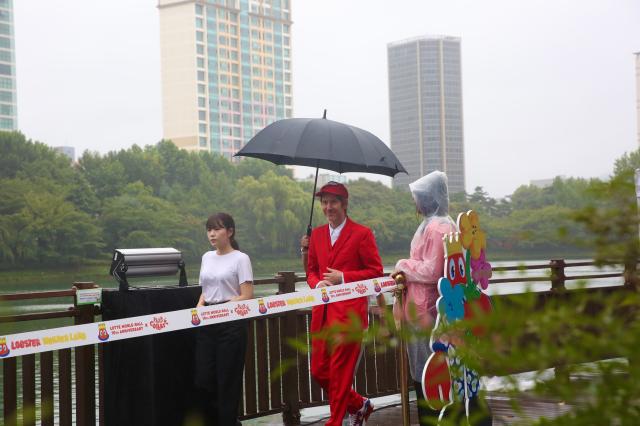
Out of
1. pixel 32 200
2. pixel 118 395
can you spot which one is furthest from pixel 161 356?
pixel 32 200

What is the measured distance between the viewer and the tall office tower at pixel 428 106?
15575 centimetres

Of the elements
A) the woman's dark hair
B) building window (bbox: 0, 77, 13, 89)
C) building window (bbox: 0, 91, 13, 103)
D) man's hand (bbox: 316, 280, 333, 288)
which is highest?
building window (bbox: 0, 77, 13, 89)

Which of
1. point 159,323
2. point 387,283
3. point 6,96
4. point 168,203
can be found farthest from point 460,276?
point 6,96

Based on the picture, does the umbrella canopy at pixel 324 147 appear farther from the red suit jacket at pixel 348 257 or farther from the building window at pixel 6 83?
the building window at pixel 6 83

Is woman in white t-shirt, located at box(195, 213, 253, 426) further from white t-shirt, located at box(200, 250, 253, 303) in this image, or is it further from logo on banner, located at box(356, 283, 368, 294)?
logo on banner, located at box(356, 283, 368, 294)

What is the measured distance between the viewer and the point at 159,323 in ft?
17.2

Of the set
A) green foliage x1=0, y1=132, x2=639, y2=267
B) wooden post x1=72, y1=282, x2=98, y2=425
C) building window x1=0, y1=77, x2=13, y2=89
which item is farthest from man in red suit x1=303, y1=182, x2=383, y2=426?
building window x1=0, y1=77, x2=13, y2=89

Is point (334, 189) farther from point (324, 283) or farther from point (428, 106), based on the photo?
point (428, 106)

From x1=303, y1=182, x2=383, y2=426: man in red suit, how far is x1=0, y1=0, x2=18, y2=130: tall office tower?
116 m

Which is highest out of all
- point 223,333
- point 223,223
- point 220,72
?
point 220,72

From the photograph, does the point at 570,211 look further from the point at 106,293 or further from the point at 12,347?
the point at 106,293

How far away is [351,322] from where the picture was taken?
95 cm

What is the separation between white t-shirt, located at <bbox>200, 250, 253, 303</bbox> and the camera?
17.8ft

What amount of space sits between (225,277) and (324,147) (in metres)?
1.06
